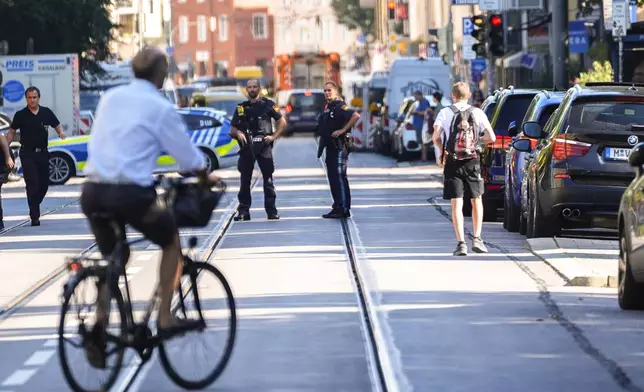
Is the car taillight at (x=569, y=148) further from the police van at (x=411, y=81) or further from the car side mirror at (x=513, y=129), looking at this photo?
the police van at (x=411, y=81)

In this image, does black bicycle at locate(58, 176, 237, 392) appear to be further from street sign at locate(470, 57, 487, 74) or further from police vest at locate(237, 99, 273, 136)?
street sign at locate(470, 57, 487, 74)

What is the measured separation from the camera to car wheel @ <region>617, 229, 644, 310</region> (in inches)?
500

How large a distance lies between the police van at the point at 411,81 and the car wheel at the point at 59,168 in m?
13.2

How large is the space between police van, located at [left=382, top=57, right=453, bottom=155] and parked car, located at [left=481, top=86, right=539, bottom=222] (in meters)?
24.7

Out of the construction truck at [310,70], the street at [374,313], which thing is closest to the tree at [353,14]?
the construction truck at [310,70]

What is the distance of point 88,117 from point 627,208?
32.9m

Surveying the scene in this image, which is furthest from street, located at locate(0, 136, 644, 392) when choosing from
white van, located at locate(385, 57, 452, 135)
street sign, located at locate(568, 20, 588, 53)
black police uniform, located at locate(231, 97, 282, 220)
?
white van, located at locate(385, 57, 452, 135)

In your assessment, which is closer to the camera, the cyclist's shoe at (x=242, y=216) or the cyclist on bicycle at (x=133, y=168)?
the cyclist on bicycle at (x=133, y=168)

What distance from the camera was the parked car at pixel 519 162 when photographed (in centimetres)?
2039

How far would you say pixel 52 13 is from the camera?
47.4 m

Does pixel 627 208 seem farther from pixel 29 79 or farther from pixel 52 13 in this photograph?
pixel 52 13

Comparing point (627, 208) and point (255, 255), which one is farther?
point (255, 255)

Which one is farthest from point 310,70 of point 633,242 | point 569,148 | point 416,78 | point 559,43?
point 633,242

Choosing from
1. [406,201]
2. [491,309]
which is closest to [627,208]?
[491,309]
